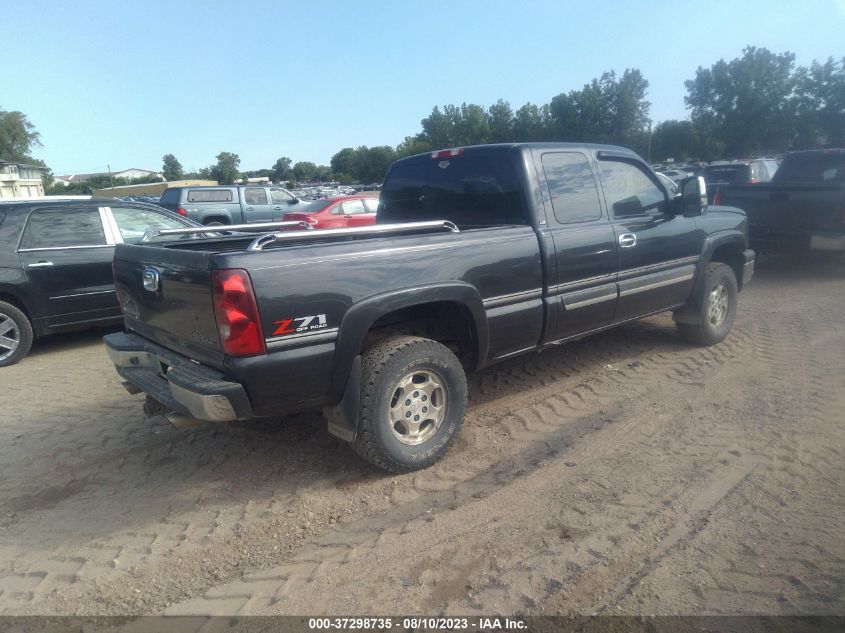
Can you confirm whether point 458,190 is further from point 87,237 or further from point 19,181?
point 19,181

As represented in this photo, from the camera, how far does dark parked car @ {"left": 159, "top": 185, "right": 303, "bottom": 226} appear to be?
1573 cm

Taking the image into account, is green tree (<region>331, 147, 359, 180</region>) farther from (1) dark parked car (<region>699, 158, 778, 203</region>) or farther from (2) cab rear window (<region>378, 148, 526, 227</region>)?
(2) cab rear window (<region>378, 148, 526, 227</region>)

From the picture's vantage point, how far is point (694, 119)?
48.1 meters

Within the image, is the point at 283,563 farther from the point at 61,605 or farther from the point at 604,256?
the point at 604,256

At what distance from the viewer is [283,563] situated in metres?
2.79

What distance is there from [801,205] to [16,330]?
1049cm

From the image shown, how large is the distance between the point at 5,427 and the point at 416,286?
350cm

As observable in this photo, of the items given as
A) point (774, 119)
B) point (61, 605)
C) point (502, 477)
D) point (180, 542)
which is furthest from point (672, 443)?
point (774, 119)

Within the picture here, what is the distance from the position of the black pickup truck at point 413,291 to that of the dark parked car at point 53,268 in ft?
9.14

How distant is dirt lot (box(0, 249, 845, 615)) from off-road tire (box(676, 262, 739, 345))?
625 mm

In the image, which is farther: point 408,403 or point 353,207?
point 353,207

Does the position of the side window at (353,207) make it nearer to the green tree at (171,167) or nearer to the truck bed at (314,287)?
the truck bed at (314,287)

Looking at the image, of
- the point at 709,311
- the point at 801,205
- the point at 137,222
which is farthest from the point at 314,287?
the point at 801,205

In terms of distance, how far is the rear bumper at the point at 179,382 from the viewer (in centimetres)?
287
